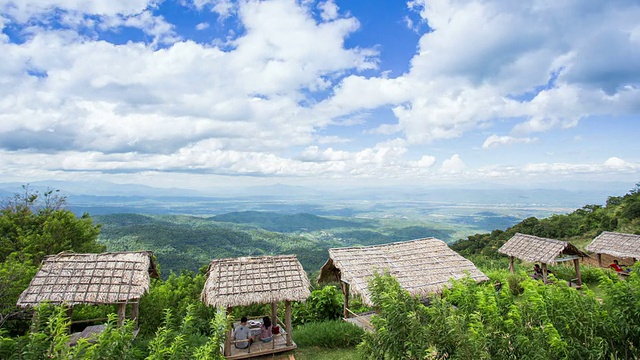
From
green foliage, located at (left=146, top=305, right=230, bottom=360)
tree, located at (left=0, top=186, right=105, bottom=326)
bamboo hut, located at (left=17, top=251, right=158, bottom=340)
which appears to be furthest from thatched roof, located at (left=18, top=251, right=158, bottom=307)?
tree, located at (left=0, top=186, right=105, bottom=326)

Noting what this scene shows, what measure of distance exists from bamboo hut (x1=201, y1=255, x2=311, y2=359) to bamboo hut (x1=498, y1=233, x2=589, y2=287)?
9896 mm

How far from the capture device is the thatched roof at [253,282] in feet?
28.6

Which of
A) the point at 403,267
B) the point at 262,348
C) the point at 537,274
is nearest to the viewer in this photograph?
the point at 262,348

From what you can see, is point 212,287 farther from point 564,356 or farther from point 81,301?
point 564,356

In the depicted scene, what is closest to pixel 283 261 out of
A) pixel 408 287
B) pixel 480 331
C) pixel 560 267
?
pixel 408 287

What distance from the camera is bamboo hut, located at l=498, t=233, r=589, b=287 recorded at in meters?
13.0

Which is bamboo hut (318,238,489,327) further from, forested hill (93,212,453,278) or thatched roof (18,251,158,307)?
forested hill (93,212,453,278)

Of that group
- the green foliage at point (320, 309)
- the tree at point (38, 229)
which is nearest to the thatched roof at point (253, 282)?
the green foliage at point (320, 309)

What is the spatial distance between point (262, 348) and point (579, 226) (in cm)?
3054

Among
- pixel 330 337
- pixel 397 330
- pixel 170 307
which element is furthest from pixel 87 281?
pixel 397 330

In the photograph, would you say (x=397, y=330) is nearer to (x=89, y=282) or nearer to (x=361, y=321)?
(x=361, y=321)

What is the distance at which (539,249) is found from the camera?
13.8 meters

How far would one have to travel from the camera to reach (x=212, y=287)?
349 inches

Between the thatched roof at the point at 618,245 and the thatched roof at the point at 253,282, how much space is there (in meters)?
14.7
